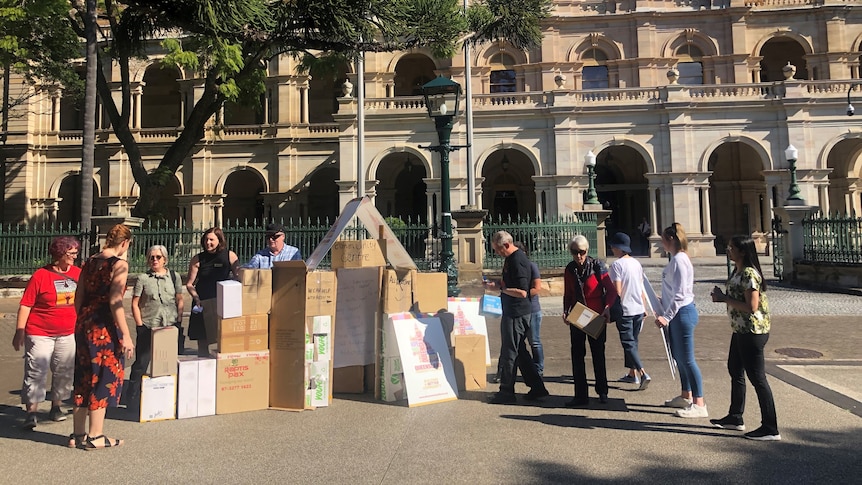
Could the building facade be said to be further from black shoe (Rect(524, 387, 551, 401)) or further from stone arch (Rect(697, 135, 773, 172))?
black shoe (Rect(524, 387, 551, 401))

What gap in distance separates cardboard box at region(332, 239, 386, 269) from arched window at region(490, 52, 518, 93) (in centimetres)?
2404

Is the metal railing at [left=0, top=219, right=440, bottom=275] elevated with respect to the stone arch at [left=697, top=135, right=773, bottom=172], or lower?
lower

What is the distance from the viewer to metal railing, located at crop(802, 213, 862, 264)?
44.0 feet

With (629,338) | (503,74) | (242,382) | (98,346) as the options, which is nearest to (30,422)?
(98,346)

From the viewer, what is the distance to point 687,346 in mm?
4895

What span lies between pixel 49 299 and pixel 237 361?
1.78 metres

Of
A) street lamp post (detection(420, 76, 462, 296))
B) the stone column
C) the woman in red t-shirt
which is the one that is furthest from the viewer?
the stone column

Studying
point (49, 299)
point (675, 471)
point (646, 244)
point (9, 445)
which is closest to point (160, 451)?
point (9, 445)

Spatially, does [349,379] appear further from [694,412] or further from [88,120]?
[88,120]

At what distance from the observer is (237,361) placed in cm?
507

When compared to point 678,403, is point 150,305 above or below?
above

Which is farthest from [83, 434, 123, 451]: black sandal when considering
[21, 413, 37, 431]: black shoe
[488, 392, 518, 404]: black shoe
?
[488, 392, 518, 404]: black shoe

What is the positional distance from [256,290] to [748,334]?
4.62 meters

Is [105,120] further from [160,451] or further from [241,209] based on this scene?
[160,451]
